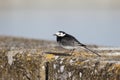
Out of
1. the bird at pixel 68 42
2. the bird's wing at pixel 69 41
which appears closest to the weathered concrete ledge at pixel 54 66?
the bird at pixel 68 42

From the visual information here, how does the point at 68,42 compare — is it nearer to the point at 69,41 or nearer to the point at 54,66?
the point at 69,41

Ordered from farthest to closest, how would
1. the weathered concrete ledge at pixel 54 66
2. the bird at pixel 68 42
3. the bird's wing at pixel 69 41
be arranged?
the bird's wing at pixel 69 41 → the bird at pixel 68 42 → the weathered concrete ledge at pixel 54 66

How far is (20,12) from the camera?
133 ft

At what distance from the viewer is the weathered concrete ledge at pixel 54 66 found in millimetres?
4184

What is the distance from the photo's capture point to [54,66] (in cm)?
456

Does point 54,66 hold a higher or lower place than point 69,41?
lower

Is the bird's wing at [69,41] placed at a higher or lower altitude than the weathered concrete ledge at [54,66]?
higher

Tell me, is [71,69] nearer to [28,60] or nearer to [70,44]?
[28,60]

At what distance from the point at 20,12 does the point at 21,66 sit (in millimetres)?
35780

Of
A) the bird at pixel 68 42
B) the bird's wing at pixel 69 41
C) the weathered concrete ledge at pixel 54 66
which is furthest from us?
the bird's wing at pixel 69 41

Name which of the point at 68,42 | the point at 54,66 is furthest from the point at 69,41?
the point at 54,66

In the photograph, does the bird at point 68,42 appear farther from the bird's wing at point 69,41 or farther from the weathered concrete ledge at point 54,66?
the weathered concrete ledge at point 54,66

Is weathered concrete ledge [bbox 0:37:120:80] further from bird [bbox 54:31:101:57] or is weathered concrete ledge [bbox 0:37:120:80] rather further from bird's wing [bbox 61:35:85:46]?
bird's wing [bbox 61:35:85:46]

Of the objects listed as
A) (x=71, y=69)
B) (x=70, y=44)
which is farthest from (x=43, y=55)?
(x=70, y=44)
